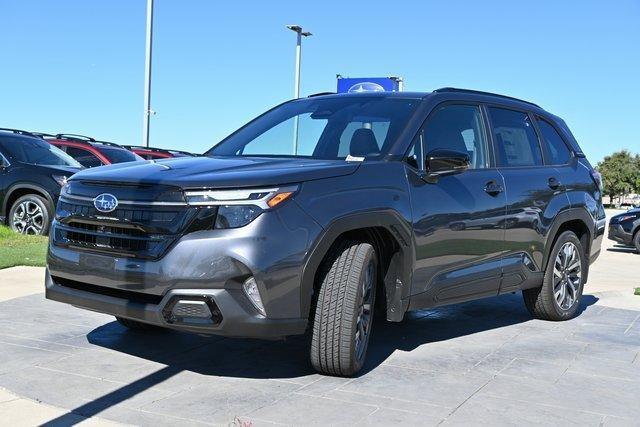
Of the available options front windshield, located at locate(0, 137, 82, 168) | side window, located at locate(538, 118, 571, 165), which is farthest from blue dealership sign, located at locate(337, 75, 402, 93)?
side window, located at locate(538, 118, 571, 165)

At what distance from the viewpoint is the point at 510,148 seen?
19.5 feet

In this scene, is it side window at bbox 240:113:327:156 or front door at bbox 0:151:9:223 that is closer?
side window at bbox 240:113:327:156

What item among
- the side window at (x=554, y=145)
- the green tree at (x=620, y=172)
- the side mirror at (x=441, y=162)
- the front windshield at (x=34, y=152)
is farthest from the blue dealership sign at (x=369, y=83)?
the green tree at (x=620, y=172)

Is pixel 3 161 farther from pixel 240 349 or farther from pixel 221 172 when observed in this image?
pixel 221 172

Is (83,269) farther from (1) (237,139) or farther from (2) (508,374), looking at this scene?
(2) (508,374)

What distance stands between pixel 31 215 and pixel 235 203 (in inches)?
306

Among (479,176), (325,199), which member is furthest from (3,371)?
(479,176)

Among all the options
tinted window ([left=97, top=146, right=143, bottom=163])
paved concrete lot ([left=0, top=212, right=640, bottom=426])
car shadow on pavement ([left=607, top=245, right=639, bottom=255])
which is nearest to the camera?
paved concrete lot ([left=0, top=212, right=640, bottom=426])

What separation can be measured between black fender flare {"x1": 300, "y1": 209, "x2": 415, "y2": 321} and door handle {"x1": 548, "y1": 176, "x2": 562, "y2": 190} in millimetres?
2102

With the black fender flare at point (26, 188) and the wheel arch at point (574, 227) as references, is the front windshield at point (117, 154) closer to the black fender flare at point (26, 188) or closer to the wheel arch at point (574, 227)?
the black fender flare at point (26, 188)

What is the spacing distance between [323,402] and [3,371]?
6.31 ft

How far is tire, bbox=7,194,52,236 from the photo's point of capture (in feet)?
34.6

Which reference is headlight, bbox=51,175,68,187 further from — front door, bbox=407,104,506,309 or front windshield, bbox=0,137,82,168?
front door, bbox=407,104,506,309

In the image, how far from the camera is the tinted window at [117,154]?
44.7 ft
